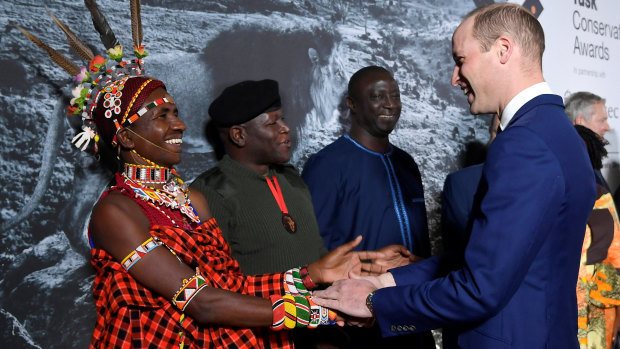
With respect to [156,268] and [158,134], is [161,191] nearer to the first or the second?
[158,134]

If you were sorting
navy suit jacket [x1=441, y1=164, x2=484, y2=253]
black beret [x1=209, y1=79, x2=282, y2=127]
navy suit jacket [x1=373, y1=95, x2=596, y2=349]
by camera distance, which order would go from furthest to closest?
1. navy suit jacket [x1=441, y1=164, x2=484, y2=253]
2. black beret [x1=209, y1=79, x2=282, y2=127]
3. navy suit jacket [x1=373, y1=95, x2=596, y2=349]

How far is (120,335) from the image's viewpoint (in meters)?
2.15

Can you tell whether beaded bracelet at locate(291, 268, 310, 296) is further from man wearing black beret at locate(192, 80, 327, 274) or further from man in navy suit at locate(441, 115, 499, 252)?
man in navy suit at locate(441, 115, 499, 252)

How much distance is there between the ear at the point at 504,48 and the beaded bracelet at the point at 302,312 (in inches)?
44.1

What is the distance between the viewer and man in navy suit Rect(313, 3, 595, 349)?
69.6 inches

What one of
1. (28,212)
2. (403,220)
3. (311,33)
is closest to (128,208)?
(28,212)

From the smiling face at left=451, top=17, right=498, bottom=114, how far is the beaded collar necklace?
114cm

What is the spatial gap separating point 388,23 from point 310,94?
902 millimetres

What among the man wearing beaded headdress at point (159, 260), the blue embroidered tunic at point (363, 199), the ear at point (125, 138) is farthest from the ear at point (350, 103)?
the ear at point (125, 138)

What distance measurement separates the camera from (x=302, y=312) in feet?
7.69

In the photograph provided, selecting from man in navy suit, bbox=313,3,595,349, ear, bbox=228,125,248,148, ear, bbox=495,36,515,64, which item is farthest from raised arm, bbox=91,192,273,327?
ear, bbox=495,36,515,64

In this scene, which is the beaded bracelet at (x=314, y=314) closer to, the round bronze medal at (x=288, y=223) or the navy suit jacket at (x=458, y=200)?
the round bronze medal at (x=288, y=223)

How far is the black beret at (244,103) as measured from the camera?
9.87 feet

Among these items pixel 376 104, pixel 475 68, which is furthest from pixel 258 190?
pixel 475 68
